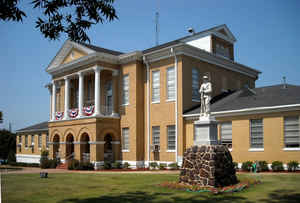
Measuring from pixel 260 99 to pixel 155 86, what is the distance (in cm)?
931

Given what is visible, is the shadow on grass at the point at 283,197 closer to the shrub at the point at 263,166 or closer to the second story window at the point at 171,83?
the shrub at the point at 263,166

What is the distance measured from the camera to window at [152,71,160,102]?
95.4 feet

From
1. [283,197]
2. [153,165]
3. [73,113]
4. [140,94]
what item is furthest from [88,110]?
[283,197]

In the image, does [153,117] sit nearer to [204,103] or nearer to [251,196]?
[204,103]

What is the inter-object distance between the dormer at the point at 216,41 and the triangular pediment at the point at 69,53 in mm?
10330

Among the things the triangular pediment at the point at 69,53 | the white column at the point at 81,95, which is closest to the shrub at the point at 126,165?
the white column at the point at 81,95

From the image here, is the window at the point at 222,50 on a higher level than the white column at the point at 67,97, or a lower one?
higher

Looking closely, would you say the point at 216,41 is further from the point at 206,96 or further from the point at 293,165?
the point at 206,96

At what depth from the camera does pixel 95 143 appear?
95.5 ft

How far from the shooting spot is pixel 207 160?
47.1 feet

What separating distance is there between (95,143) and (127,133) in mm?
3158

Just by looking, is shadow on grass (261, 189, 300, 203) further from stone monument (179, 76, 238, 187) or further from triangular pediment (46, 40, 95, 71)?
triangular pediment (46, 40, 95, 71)

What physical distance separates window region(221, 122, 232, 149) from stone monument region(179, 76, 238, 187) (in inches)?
360

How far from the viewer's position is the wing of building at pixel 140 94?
27.6 meters
